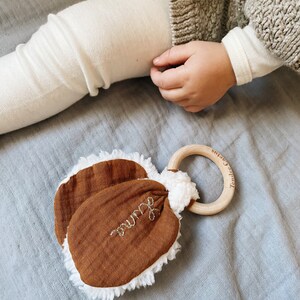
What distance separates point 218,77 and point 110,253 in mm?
284

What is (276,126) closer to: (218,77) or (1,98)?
(218,77)

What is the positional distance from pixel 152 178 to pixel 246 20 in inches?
10.9

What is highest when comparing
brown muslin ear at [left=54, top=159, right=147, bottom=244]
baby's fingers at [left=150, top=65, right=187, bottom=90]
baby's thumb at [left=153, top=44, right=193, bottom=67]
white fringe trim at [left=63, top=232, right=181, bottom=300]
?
baby's thumb at [left=153, top=44, right=193, bottom=67]

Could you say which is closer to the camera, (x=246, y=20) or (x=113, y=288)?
(x=113, y=288)

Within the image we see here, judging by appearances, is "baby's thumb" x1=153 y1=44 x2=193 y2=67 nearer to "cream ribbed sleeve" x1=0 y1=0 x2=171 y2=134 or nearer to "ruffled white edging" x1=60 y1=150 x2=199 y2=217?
"cream ribbed sleeve" x1=0 y1=0 x2=171 y2=134

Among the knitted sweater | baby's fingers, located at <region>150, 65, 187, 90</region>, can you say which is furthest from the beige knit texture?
baby's fingers, located at <region>150, 65, 187, 90</region>

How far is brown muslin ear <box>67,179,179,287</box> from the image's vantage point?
48 cm

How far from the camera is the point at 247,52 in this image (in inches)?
21.8

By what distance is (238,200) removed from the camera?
0.56 metres

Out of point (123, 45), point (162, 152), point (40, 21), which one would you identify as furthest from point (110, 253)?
point (40, 21)

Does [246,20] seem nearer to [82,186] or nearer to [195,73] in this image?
[195,73]

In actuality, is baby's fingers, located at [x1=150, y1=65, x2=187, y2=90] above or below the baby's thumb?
below

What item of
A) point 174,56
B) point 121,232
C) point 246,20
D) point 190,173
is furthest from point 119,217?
point 246,20

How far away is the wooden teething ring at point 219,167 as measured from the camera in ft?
1.74
